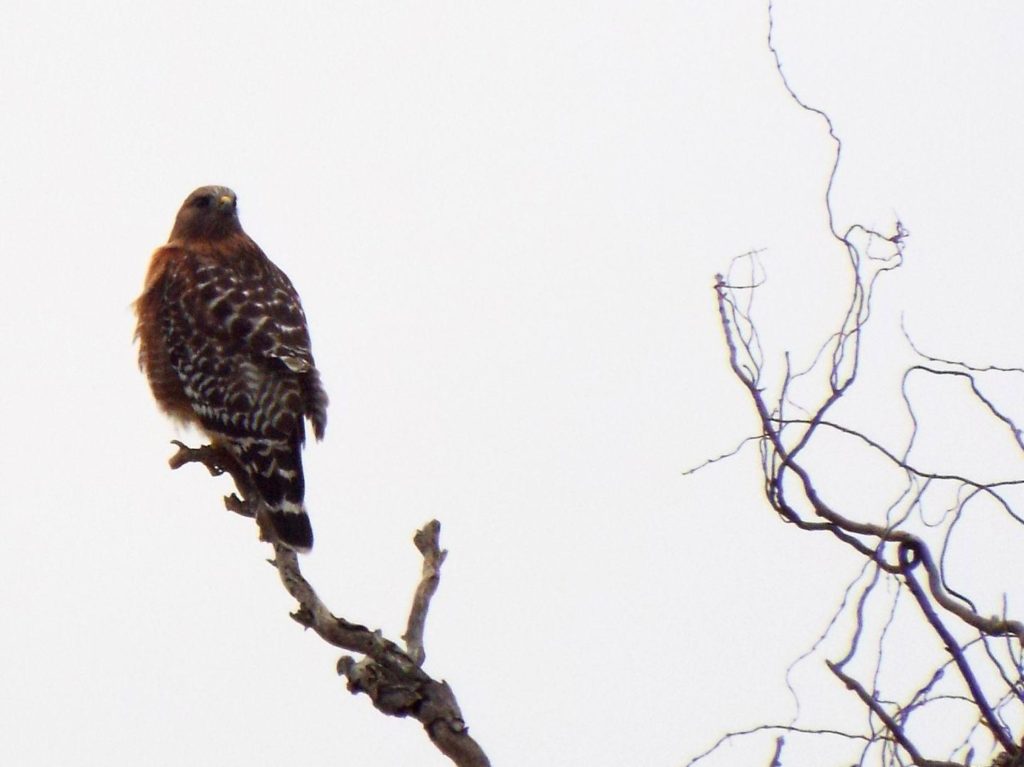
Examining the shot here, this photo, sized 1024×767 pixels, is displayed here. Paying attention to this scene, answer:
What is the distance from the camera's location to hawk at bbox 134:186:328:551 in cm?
528

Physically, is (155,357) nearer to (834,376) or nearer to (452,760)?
(452,760)

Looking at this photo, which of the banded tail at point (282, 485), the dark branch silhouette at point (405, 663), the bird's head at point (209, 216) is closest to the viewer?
the dark branch silhouette at point (405, 663)

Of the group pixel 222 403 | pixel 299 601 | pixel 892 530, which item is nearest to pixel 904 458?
pixel 892 530

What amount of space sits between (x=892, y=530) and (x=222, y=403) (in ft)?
10.4

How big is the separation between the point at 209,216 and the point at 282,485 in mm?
1825

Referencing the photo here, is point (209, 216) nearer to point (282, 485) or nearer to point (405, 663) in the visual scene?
point (282, 485)

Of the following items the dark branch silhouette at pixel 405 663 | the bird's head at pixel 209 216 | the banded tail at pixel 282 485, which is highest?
the bird's head at pixel 209 216

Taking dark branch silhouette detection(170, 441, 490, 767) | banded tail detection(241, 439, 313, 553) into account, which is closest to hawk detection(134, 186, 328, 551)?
banded tail detection(241, 439, 313, 553)

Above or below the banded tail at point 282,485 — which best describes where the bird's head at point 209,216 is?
above

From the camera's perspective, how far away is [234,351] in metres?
5.75

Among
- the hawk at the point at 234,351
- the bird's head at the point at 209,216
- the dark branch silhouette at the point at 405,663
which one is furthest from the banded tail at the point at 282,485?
the bird's head at the point at 209,216

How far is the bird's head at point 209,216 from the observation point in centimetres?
653

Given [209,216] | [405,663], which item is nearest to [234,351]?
[209,216]

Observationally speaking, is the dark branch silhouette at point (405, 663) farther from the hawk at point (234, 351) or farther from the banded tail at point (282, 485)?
the hawk at point (234, 351)
